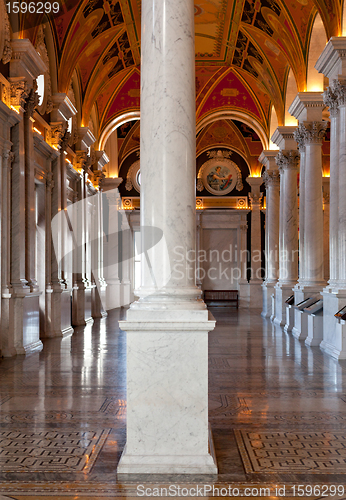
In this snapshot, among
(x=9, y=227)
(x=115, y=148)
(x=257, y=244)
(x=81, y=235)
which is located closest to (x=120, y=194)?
(x=115, y=148)

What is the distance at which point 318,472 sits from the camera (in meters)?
3.94

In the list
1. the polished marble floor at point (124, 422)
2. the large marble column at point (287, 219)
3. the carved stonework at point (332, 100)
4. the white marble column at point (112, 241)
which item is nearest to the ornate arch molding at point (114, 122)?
the white marble column at point (112, 241)

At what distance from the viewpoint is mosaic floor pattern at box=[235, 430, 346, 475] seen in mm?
4016

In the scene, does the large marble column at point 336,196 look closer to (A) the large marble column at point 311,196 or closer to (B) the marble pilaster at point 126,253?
(A) the large marble column at point 311,196

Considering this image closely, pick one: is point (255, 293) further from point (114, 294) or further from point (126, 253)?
point (114, 294)

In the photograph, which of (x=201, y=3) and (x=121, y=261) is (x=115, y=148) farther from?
(x=201, y=3)

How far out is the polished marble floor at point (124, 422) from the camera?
12.5ft

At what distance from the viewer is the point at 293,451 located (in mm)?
4379

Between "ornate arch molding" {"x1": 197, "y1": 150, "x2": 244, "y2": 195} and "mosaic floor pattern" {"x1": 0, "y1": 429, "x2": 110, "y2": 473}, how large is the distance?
20.5 m

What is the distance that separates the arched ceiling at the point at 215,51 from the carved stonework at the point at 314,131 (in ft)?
3.64

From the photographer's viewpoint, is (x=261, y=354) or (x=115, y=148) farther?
(x=115, y=148)

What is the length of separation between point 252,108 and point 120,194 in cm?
798

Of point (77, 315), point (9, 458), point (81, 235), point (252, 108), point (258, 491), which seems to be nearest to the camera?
point (258, 491)

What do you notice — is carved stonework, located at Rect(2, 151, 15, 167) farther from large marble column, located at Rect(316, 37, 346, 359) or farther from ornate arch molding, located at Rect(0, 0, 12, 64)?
large marble column, located at Rect(316, 37, 346, 359)
